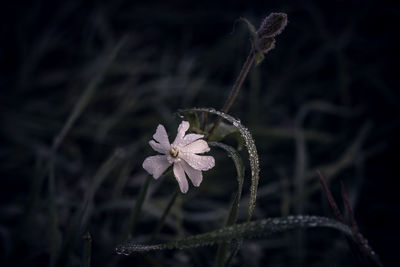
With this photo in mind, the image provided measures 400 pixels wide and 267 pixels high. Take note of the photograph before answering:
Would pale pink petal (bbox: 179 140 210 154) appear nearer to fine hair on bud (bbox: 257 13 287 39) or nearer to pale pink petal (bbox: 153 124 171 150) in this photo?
pale pink petal (bbox: 153 124 171 150)

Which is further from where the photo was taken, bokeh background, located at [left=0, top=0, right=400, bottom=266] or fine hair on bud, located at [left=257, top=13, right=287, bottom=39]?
bokeh background, located at [left=0, top=0, right=400, bottom=266]

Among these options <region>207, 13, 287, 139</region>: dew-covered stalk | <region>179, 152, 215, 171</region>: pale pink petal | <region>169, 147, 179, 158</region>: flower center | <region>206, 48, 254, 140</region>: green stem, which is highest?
<region>207, 13, 287, 139</region>: dew-covered stalk

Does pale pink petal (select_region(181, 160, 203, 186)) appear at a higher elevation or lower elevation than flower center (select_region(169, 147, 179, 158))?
lower

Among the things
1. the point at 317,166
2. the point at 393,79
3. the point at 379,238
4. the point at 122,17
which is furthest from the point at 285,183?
the point at 122,17

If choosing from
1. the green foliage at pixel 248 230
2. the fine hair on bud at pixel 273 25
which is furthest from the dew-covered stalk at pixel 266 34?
the green foliage at pixel 248 230

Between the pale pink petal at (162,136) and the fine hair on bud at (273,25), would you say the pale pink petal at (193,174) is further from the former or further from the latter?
the fine hair on bud at (273,25)

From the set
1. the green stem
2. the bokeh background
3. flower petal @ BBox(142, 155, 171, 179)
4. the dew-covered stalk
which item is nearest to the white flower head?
flower petal @ BBox(142, 155, 171, 179)

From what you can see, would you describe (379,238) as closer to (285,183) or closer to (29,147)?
(285,183)

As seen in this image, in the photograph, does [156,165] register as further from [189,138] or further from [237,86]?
[237,86]

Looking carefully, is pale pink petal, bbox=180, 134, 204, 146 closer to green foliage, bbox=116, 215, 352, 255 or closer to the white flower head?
the white flower head
